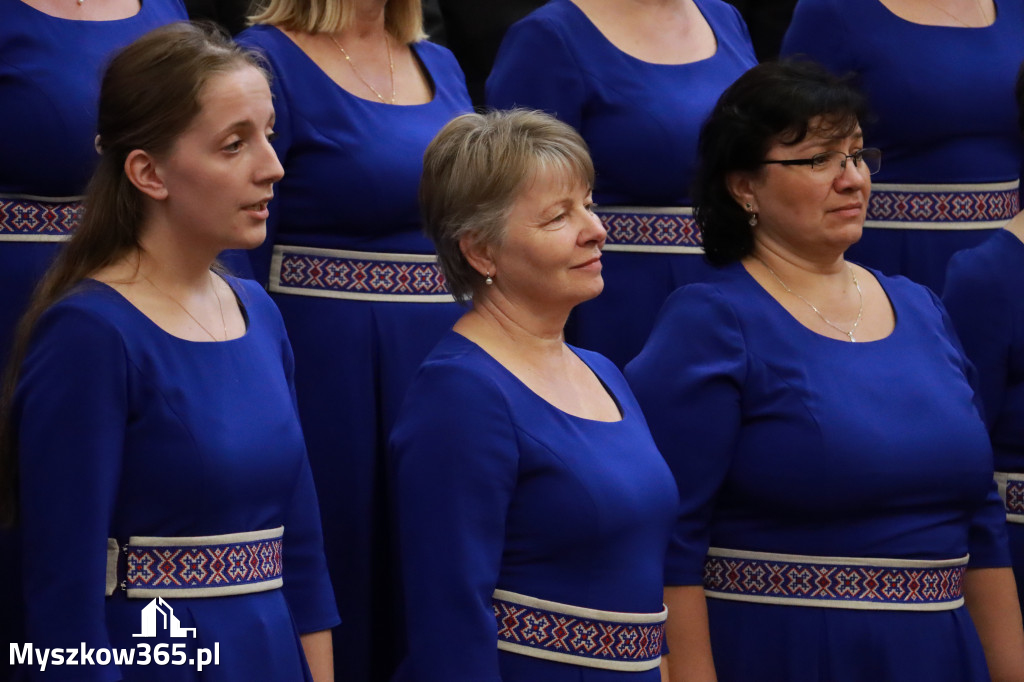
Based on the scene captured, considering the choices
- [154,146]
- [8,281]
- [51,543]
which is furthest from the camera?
[8,281]

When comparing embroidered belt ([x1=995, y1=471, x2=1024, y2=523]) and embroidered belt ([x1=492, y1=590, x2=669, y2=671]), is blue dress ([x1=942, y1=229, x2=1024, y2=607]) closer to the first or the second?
embroidered belt ([x1=995, y1=471, x2=1024, y2=523])

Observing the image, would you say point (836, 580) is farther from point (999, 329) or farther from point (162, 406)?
point (162, 406)

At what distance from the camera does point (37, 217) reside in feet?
12.7

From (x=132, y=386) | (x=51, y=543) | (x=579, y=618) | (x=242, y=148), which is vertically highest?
(x=242, y=148)

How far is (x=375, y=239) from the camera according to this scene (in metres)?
4.21

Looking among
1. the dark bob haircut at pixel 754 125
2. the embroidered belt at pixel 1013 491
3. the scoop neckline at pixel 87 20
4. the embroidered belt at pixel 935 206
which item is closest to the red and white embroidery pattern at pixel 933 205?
the embroidered belt at pixel 935 206

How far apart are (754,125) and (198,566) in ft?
4.88

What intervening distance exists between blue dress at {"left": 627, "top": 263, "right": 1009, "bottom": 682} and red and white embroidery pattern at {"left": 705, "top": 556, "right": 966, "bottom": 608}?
3 centimetres

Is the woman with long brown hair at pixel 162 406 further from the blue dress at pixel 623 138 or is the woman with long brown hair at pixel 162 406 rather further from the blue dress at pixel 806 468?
the blue dress at pixel 623 138

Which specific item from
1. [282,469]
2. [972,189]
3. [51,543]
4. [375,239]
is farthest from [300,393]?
[972,189]

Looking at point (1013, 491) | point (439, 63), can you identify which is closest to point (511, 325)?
point (439, 63)

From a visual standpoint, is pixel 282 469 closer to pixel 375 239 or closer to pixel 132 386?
pixel 132 386

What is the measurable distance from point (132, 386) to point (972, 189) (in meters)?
2.65

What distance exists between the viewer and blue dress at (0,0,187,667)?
12.6ft
